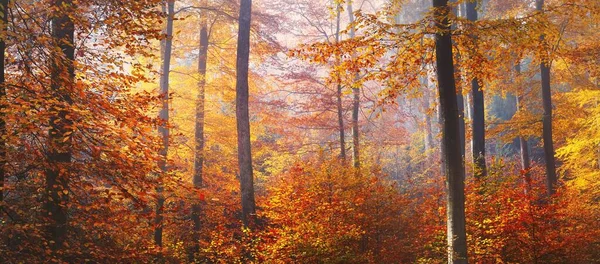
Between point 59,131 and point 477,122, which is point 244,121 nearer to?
point 59,131

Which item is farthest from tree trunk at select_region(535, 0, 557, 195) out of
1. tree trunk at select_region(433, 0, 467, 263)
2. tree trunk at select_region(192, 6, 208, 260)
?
tree trunk at select_region(192, 6, 208, 260)

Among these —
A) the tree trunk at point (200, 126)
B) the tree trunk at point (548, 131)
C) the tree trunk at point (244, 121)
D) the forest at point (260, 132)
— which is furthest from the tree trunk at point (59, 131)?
the tree trunk at point (548, 131)

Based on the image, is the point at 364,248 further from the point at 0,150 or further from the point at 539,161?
the point at 539,161

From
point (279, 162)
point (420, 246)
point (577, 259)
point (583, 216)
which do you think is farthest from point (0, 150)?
point (279, 162)

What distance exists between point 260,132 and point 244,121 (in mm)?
6171

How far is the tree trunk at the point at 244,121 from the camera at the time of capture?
36.9 ft

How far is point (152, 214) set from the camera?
22.6 ft

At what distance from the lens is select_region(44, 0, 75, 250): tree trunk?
5.83 metres

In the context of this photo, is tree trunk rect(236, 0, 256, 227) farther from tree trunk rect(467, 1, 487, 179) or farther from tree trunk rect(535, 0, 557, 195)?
tree trunk rect(535, 0, 557, 195)

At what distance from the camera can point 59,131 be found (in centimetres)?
564

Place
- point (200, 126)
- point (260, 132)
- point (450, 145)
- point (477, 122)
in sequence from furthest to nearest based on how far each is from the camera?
point (260, 132), point (200, 126), point (477, 122), point (450, 145)

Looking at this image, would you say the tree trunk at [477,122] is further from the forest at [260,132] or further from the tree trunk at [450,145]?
the tree trunk at [450,145]

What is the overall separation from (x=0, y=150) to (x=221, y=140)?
435 inches

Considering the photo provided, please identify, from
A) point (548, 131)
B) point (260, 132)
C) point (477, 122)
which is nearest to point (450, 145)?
point (477, 122)
